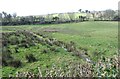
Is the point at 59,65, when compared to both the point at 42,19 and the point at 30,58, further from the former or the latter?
the point at 42,19

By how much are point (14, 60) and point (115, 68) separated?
7.08 m

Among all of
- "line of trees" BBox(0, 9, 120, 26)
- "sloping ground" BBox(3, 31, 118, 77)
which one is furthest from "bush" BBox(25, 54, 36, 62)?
"line of trees" BBox(0, 9, 120, 26)

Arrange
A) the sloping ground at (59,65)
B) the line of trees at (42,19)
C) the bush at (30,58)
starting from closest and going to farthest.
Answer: the sloping ground at (59,65) < the bush at (30,58) < the line of trees at (42,19)

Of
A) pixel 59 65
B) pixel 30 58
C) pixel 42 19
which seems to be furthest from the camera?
pixel 42 19

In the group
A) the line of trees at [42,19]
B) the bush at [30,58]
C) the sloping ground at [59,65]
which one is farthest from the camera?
the line of trees at [42,19]

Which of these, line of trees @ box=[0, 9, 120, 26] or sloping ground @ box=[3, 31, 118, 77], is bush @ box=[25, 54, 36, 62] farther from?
line of trees @ box=[0, 9, 120, 26]

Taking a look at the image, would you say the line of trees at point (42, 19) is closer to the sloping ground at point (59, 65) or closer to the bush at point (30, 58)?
the sloping ground at point (59, 65)

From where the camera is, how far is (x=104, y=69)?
744 inches

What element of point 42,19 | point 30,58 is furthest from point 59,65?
point 42,19

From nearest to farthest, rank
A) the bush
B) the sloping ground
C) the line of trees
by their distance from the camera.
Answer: the sloping ground → the bush → the line of trees

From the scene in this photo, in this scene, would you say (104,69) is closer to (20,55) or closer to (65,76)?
(65,76)

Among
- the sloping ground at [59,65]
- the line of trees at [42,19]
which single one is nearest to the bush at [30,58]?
the sloping ground at [59,65]

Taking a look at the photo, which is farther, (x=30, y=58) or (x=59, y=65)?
(x=30, y=58)

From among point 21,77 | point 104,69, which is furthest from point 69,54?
point 21,77
